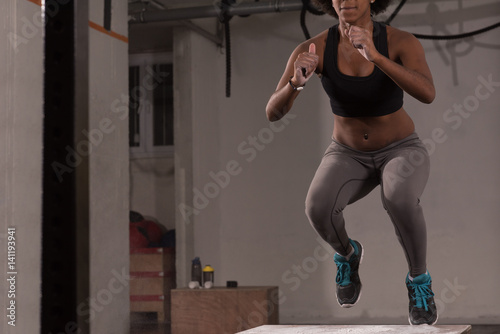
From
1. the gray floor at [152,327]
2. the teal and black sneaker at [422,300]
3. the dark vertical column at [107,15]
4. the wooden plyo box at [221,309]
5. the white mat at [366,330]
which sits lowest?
the gray floor at [152,327]

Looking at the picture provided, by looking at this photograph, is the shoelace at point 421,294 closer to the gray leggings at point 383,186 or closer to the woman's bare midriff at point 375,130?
the gray leggings at point 383,186

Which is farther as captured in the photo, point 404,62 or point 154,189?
point 154,189

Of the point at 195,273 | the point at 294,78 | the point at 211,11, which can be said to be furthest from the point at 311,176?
the point at 294,78

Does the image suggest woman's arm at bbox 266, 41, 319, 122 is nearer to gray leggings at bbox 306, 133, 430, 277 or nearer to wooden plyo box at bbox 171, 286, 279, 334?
gray leggings at bbox 306, 133, 430, 277

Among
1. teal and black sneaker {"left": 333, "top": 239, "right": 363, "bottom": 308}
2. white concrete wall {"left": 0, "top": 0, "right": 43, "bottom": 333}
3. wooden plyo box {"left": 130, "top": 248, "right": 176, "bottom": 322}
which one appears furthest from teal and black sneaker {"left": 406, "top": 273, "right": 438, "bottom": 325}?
wooden plyo box {"left": 130, "top": 248, "right": 176, "bottom": 322}

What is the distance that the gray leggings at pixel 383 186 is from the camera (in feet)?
7.36

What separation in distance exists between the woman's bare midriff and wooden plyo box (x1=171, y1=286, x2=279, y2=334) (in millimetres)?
2768

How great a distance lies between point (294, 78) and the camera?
82.4 inches

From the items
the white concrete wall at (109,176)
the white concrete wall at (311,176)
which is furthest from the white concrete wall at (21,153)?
the white concrete wall at (311,176)

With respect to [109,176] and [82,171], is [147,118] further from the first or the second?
[82,171]

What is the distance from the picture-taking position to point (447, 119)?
613 centimetres

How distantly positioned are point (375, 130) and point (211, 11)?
3776mm

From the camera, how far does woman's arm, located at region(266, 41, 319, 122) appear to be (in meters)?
2.06

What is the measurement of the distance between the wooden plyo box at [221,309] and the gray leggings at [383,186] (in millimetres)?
2631
